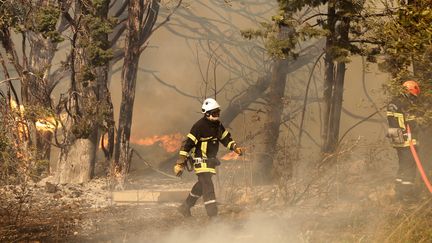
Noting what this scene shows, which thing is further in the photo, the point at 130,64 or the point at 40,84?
the point at 130,64

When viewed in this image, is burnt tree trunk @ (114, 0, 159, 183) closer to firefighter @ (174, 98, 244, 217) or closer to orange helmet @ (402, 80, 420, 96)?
firefighter @ (174, 98, 244, 217)

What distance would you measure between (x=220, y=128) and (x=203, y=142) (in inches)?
15.4

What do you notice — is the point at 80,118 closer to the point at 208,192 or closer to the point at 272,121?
the point at 272,121

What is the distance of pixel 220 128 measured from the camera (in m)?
9.49

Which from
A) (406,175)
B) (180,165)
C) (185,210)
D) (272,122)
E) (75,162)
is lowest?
(185,210)

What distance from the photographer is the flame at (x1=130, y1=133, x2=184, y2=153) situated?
18531 millimetres

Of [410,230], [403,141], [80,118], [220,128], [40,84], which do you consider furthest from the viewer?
[40,84]

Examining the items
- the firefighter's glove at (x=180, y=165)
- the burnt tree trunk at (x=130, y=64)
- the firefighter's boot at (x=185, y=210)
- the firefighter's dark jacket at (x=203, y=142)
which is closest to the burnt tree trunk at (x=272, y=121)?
the burnt tree trunk at (x=130, y=64)

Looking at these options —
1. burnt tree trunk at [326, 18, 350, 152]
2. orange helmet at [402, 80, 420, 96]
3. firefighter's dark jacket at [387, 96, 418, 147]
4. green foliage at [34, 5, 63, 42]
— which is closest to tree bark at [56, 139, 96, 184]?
green foliage at [34, 5, 63, 42]

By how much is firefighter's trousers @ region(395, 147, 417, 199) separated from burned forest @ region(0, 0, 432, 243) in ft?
0.06

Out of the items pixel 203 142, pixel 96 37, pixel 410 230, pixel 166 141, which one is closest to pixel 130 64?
pixel 96 37

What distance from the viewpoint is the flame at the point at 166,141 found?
730 inches

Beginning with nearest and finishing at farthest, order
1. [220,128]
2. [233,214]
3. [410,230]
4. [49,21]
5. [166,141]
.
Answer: [410,230], [220,128], [233,214], [49,21], [166,141]

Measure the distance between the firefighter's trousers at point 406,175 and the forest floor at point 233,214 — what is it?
0.25 metres
